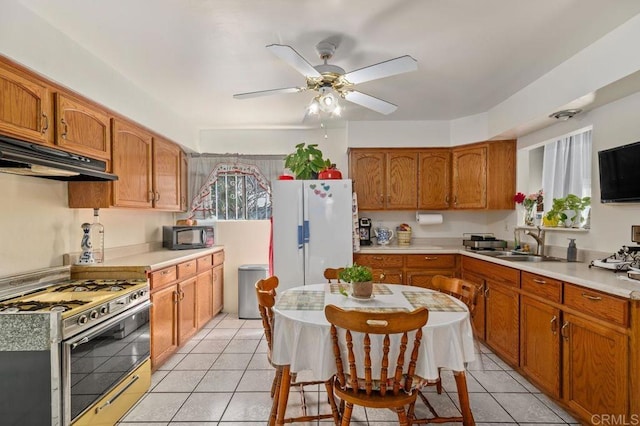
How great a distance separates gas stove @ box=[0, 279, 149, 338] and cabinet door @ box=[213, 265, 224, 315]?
5.29 ft

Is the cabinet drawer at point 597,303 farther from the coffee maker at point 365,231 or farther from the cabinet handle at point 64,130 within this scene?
the cabinet handle at point 64,130

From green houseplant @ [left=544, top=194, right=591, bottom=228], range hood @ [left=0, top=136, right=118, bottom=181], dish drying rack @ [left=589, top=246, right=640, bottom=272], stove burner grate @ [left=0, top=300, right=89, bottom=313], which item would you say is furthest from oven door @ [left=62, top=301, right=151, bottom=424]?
green houseplant @ [left=544, top=194, right=591, bottom=228]

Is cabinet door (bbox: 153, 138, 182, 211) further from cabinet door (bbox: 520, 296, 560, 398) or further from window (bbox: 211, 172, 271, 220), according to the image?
cabinet door (bbox: 520, 296, 560, 398)

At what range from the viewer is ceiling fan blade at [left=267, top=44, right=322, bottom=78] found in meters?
1.69

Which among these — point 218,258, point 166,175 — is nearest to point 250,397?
point 218,258

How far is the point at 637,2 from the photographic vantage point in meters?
1.74

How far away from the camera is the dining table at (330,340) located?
154cm

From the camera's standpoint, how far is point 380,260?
3.68m

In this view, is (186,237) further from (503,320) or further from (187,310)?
(503,320)

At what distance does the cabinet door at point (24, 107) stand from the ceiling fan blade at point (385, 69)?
72.8 inches

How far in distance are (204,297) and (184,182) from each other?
1.45 meters

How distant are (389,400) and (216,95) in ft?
9.57

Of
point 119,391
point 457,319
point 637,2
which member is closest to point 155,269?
point 119,391
